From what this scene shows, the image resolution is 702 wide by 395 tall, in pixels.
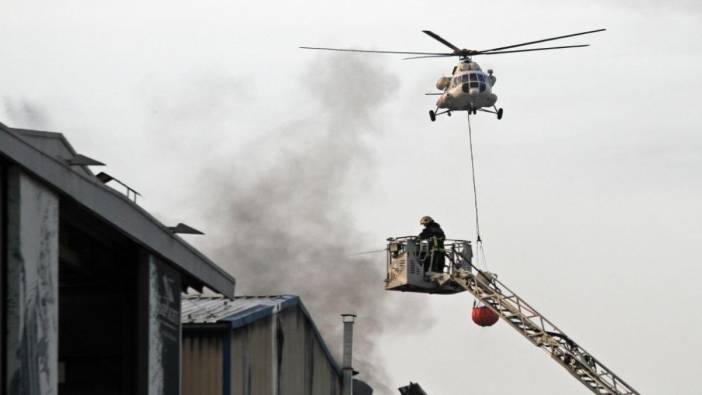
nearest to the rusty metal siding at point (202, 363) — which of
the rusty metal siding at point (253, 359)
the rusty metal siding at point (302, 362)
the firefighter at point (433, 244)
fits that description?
the rusty metal siding at point (253, 359)

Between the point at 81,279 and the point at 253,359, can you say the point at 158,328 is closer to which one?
the point at 81,279

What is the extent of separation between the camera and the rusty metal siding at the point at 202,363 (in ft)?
103

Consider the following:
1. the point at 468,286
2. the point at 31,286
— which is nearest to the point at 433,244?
the point at 468,286

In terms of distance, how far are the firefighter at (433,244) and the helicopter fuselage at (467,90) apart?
8.65 meters

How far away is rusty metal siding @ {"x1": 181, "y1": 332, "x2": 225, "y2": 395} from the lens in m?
31.5

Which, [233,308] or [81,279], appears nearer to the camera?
[81,279]

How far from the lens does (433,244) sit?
171ft

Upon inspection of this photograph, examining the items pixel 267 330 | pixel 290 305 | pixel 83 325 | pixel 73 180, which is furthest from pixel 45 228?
pixel 290 305

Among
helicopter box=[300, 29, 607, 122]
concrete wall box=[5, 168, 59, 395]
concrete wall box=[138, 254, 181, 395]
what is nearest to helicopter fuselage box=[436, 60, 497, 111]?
helicopter box=[300, 29, 607, 122]

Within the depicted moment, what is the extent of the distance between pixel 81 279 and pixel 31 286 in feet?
17.5

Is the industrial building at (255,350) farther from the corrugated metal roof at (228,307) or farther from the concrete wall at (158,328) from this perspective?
the concrete wall at (158,328)

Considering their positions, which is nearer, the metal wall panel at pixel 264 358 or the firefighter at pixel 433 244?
the metal wall panel at pixel 264 358

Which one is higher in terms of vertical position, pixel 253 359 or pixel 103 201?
pixel 103 201

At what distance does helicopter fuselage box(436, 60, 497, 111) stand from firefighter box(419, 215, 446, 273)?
28.4 ft
